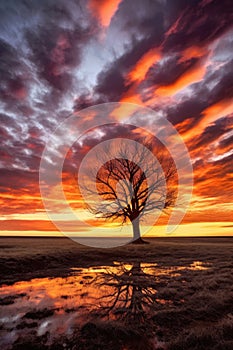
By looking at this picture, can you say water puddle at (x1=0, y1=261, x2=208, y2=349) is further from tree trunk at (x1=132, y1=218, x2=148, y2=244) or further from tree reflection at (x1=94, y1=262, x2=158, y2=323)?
tree trunk at (x1=132, y1=218, x2=148, y2=244)

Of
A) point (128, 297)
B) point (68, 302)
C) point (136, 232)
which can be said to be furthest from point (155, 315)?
point (136, 232)

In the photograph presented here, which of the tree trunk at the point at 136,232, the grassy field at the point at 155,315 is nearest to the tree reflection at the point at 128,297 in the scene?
the grassy field at the point at 155,315

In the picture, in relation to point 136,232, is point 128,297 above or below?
below

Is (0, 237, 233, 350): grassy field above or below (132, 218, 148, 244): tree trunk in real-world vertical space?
below

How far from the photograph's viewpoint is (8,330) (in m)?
6.38

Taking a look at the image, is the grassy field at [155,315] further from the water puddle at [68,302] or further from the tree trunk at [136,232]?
the tree trunk at [136,232]

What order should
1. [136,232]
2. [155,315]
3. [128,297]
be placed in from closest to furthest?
[155,315] → [128,297] → [136,232]

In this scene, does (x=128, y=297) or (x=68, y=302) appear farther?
(x=128, y=297)

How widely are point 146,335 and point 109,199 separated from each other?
32.9 m

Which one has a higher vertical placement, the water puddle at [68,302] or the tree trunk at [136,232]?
the tree trunk at [136,232]

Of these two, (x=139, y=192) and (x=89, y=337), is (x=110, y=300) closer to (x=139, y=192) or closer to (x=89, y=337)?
(x=89, y=337)

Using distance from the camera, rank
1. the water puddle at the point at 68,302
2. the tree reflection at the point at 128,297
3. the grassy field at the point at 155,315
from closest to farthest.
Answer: the grassy field at the point at 155,315 → the water puddle at the point at 68,302 → the tree reflection at the point at 128,297

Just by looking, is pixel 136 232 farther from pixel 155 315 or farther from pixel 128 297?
pixel 155 315

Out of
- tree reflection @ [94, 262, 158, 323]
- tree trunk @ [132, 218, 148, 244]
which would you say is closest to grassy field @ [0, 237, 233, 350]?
tree reflection @ [94, 262, 158, 323]
